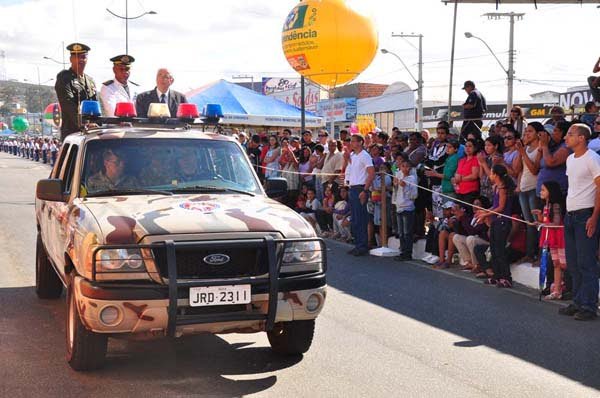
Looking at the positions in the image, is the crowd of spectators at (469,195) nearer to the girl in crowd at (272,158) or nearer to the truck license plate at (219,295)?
the girl in crowd at (272,158)

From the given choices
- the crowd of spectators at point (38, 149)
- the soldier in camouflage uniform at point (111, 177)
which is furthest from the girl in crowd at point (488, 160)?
the crowd of spectators at point (38, 149)

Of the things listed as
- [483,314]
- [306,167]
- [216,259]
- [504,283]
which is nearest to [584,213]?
[483,314]

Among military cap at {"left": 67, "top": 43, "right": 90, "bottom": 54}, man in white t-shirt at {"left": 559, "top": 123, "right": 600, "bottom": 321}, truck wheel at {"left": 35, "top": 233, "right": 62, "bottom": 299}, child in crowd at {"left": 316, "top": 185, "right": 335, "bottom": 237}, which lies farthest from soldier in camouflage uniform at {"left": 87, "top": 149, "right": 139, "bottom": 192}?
child in crowd at {"left": 316, "top": 185, "right": 335, "bottom": 237}

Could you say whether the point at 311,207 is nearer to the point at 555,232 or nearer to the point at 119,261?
the point at 555,232

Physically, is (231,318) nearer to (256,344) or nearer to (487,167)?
(256,344)

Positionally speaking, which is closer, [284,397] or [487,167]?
[284,397]

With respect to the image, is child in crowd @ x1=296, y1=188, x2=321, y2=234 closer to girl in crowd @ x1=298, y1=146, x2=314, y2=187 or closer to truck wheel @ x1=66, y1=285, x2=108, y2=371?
girl in crowd @ x1=298, y1=146, x2=314, y2=187

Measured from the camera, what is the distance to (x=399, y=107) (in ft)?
197

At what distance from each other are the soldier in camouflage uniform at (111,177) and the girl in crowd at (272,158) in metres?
11.4

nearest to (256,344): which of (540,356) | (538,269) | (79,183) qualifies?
(79,183)

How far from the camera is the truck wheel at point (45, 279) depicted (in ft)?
28.1

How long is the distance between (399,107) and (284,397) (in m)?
56.1

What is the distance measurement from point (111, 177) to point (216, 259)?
164cm

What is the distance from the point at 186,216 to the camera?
558cm
